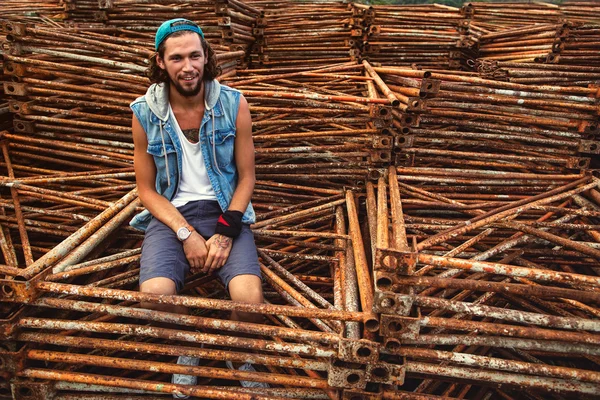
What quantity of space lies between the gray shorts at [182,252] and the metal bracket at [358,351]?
934mm

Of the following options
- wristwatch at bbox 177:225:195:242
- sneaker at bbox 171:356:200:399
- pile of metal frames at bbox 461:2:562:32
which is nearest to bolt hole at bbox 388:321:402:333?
sneaker at bbox 171:356:200:399

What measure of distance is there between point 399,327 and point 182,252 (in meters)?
1.82

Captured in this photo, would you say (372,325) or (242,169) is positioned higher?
(242,169)

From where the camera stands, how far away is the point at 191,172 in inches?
143

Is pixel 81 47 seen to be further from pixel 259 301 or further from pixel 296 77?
pixel 259 301

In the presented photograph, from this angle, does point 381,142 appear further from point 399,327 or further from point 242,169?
point 399,327

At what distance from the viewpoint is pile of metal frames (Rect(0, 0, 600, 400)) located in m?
2.78

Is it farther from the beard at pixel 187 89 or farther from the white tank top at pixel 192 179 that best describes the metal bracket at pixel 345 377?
the beard at pixel 187 89

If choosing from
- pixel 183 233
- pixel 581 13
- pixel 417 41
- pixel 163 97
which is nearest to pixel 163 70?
pixel 163 97

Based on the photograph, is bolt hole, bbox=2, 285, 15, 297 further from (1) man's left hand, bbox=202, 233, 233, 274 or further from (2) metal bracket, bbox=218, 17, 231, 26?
(2) metal bracket, bbox=218, 17, 231, 26

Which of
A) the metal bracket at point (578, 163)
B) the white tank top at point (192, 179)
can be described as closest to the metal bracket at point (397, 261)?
the white tank top at point (192, 179)

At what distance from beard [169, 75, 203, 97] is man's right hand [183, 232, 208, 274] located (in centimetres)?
116

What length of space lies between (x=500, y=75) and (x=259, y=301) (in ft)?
18.5

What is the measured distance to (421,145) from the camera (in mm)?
5828
